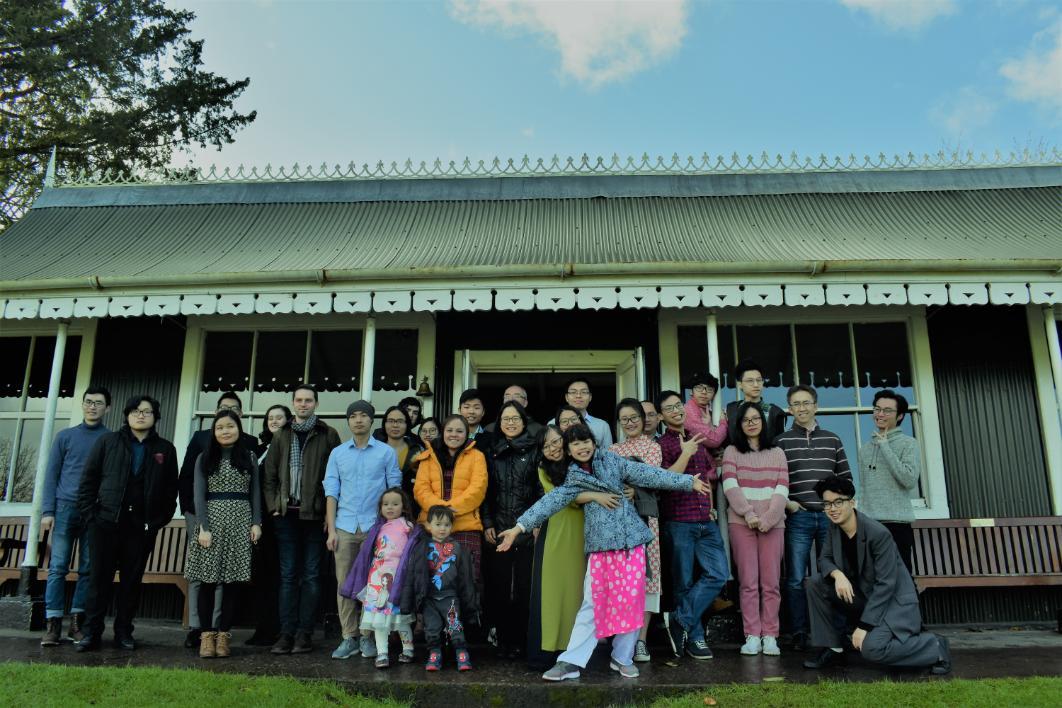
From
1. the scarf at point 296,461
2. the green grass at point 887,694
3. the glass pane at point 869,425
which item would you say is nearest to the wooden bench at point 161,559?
the scarf at point 296,461

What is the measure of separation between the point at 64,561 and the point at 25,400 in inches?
109

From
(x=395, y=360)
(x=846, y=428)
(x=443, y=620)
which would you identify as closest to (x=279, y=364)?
(x=395, y=360)

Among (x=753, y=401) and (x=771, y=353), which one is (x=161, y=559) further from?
(x=771, y=353)

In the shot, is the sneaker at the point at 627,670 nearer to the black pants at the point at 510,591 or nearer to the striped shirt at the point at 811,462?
the black pants at the point at 510,591

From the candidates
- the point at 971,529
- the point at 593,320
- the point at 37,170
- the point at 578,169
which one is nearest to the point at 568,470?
the point at 593,320

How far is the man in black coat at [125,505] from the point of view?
5.02m

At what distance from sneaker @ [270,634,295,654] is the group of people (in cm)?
1

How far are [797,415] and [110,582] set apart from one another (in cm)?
469

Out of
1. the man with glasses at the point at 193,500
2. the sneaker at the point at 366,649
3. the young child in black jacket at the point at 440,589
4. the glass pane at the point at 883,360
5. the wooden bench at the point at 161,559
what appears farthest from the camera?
the glass pane at the point at 883,360

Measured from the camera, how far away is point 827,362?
7000mm

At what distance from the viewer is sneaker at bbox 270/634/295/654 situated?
500 centimetres

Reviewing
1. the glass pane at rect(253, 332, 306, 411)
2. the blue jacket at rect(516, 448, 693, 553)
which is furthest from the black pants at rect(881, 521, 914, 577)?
the glass pane at rect(253, 332, 306, 411)

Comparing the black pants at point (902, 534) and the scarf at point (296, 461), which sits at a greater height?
the scarf at point (296, 461)

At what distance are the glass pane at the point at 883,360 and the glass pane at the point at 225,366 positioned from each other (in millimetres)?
5703
